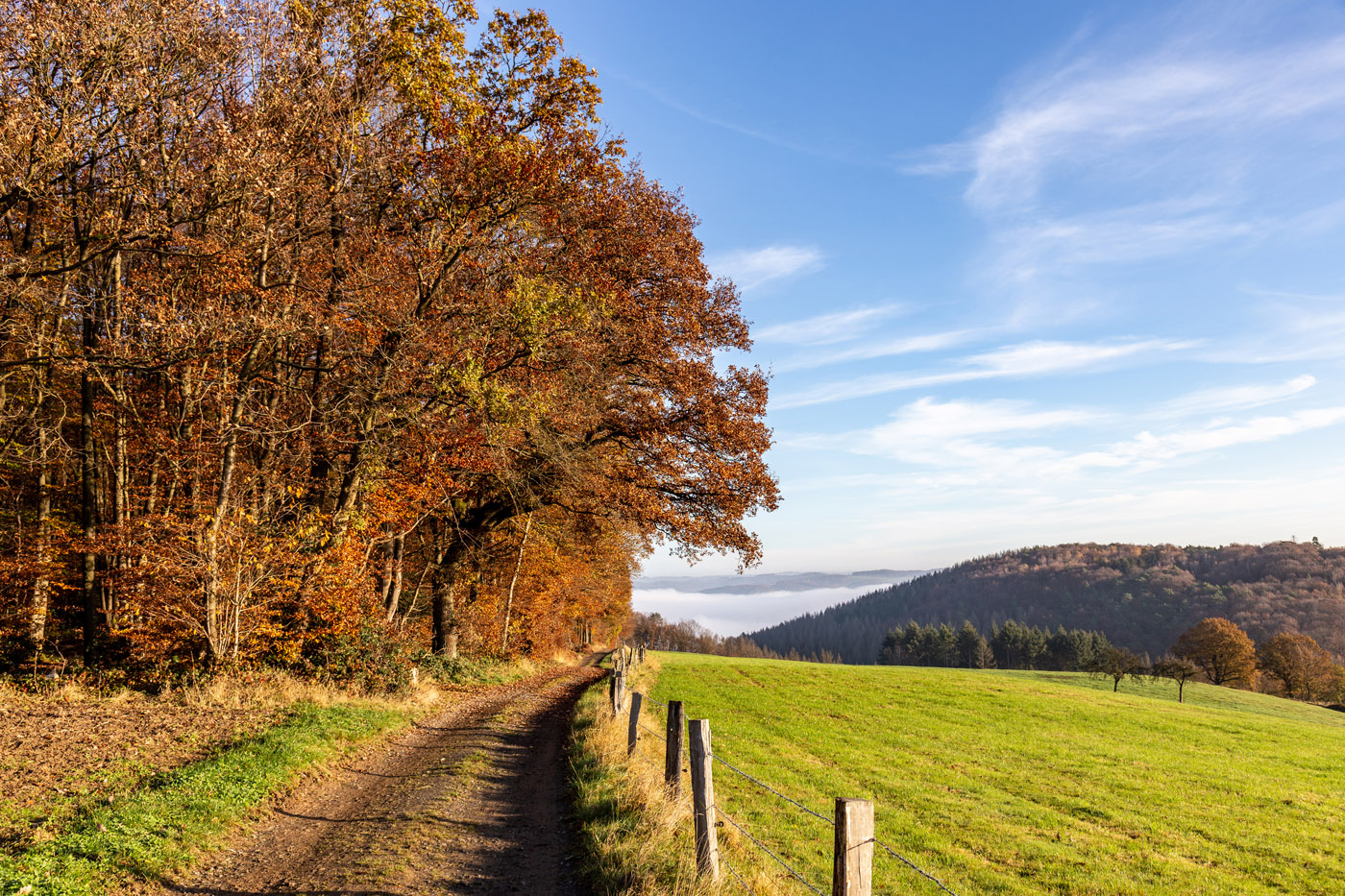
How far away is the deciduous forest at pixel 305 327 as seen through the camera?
12.4 meters

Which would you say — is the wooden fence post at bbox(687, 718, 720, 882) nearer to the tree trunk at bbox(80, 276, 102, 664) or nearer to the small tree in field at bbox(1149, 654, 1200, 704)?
the tree trunk at bbox(80, 276, 102, 664)

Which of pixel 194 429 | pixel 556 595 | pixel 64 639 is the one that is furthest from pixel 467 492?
pixel 556 595

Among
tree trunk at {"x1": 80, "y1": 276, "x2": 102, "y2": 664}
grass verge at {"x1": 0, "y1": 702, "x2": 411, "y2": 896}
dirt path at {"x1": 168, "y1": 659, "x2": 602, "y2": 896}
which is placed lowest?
dirt path at {"x1": 168, "y1": 659, "x2": 602, "y2": 896}

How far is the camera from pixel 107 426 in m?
17.2

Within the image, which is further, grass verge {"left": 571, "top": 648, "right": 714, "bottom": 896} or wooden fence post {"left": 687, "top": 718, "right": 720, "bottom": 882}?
wooden fence post {"left": 687, "top": 718, "right": 720, "bottom": 882}

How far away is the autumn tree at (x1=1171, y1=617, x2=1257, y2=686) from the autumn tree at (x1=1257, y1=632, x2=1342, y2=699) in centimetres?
169

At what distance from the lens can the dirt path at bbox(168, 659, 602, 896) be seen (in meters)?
6.50

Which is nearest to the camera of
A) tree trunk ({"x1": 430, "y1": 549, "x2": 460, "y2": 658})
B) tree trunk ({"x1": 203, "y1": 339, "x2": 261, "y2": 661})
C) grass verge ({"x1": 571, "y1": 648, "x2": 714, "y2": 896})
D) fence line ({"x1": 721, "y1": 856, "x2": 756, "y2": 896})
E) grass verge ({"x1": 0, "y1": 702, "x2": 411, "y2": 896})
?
grass verge ({"x1": 0, "y1": 702, "x2": 411, "y2": 896})

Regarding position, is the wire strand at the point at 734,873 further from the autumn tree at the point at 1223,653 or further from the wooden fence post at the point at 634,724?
the autumn tree at the point at 1223,653

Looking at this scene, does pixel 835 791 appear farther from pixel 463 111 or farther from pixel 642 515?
pixel 463 111

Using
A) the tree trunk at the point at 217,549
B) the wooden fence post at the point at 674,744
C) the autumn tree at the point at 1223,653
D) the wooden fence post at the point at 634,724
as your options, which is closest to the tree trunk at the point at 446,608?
the tree trunk at the point at 217,549

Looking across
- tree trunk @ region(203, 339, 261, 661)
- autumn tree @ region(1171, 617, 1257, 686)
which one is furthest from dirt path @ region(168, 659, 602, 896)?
autumn tree @ region(1171, 617, 1257, 686)

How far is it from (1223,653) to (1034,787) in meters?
74.7

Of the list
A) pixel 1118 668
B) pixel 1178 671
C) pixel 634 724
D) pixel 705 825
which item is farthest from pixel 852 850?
pixel 1118 668
